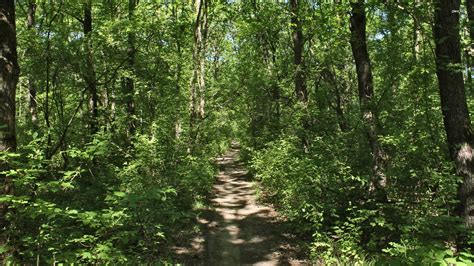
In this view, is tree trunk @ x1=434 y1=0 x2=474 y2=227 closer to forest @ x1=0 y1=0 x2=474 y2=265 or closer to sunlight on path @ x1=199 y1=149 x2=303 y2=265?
forest @ x1=0 y1=0 x2=474 y2=265

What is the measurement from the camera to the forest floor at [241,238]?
8.07 m

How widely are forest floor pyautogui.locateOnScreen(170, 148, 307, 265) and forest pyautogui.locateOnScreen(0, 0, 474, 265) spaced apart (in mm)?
235

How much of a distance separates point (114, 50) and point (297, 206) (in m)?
7.09

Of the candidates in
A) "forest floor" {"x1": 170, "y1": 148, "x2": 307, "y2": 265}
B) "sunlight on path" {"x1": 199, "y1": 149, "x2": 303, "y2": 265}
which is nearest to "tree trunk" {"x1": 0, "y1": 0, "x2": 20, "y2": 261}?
"forest floor" {"x1": 170, "y1": 148, "x2": 307, "y2": 265}

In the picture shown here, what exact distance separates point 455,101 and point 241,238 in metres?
5.99

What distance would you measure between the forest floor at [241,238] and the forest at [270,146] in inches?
9.3

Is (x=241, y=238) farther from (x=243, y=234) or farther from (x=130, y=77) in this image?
(x=130, y=77)

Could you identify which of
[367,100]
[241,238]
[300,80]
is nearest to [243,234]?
[241,238]

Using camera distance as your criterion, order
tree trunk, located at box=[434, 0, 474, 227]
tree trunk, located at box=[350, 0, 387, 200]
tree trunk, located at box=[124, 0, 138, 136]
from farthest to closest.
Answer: tree trunk, located at box=[124, 0, 138, 136], tree trunk, located at box=[350, 0, 387, 200], tree trunk, located at box=[434, 0, 474, 227]

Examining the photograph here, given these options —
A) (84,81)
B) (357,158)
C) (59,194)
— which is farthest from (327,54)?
(59,194)

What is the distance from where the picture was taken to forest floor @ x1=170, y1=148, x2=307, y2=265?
8070mm

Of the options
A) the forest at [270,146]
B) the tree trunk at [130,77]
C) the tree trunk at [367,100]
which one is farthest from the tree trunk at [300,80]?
the tree trunk at [130,77]

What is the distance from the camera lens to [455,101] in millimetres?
6121

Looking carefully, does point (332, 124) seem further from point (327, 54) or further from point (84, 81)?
point (84, 81)
